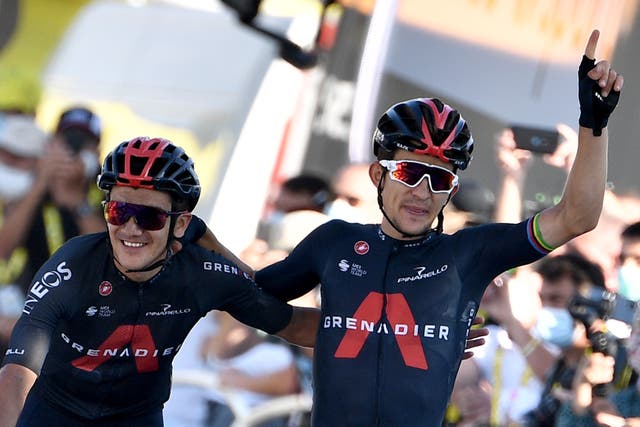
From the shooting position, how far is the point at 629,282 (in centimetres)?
727

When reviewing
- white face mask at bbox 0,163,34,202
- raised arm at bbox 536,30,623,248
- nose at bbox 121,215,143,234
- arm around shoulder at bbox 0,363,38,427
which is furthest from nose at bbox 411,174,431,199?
white face mask at bbox 0,163,34,202

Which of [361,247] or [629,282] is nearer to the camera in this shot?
[361,247]

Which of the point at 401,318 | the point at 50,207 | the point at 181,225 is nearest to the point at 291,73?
the point at 50,207

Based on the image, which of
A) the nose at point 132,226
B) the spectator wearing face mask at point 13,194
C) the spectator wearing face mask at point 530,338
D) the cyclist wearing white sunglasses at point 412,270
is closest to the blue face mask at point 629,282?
the spectator wearing face mask at point 530,338

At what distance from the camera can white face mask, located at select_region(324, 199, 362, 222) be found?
8.33 metres

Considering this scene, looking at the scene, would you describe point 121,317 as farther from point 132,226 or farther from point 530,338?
point 530,338

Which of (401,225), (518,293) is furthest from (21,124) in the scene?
(401,225)


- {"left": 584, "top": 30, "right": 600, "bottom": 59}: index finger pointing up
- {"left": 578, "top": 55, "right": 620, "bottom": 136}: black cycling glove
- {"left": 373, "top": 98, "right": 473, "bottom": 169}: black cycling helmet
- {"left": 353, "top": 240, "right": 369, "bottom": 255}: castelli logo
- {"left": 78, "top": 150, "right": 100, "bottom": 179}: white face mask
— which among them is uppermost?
{"left": 584, "top": 30, "right": 600, "bottom": 59}: index finger pointing up

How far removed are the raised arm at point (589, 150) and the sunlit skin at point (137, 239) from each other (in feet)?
4.63

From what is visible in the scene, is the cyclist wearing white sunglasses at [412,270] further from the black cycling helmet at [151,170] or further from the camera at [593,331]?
the camera at [593,331]

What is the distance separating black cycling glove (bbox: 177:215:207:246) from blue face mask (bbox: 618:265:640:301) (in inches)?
85.1

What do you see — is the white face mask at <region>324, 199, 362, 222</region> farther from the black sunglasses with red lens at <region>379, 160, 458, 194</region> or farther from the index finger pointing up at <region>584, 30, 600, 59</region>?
the index finger pointing up at <region>584, 30, 600, 59</region>

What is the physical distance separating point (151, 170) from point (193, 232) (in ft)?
1.44

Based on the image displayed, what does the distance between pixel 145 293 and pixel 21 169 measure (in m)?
4.23
